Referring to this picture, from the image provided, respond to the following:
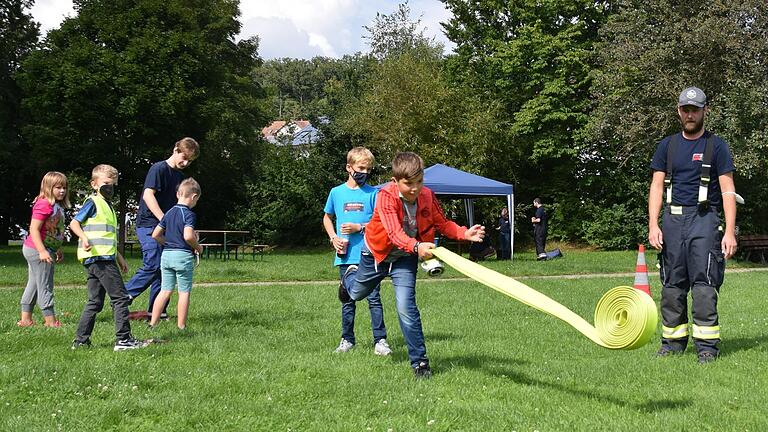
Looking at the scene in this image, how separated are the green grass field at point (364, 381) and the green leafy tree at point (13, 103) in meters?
23.1

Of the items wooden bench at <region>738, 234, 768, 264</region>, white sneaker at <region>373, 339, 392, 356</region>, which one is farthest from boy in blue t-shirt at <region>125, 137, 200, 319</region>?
wooden bench at <region>738, 234, 768, 264</region>

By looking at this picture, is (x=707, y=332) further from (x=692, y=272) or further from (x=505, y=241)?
(x=505, y=241)

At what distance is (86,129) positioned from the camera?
1075 inches

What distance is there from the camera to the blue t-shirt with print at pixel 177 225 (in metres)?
7.45

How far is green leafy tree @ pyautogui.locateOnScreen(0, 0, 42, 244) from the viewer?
27797 mm

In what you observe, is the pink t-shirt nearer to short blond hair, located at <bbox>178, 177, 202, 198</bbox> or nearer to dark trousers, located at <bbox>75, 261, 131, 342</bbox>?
dark trousers, located at <bbox>75, 261, 131, 342</bbox>

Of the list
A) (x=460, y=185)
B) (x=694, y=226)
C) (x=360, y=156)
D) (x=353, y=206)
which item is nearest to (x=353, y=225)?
(x=353, y=206)

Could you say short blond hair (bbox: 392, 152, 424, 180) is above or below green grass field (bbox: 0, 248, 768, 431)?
above

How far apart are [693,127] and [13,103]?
30687 mm

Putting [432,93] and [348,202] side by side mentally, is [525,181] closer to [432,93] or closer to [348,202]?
[432,93]

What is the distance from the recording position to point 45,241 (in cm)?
804

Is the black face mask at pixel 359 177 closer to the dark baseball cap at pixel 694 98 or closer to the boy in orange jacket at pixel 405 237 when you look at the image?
the boy in orange jacket at pixel 405 237

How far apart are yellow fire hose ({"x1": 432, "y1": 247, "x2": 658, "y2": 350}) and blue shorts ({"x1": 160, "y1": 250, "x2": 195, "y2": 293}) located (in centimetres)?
402

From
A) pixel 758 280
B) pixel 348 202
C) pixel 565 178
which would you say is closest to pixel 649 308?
pixel 348 202
